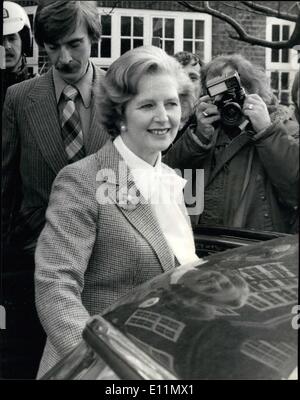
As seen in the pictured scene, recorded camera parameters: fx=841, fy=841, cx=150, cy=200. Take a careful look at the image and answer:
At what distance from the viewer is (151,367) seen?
175 centimetres

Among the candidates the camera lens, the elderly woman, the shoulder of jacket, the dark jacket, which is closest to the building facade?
the shoulder of jacket

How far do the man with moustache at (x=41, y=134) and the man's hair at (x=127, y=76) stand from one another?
44 centimetres

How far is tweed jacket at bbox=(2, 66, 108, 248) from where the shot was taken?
130 inches

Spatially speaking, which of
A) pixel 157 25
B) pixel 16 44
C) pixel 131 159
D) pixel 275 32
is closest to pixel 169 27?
pixel 157 25

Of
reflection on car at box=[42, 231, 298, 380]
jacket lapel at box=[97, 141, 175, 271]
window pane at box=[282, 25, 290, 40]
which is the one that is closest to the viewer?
reflection on car at box=[42, 231, 298, 380]

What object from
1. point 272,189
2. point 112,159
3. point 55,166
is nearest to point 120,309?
point 112,159

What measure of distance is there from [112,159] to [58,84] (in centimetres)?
84

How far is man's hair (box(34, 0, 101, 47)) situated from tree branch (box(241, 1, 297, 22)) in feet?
1.93

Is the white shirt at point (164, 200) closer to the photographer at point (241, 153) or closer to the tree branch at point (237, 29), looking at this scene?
the photographer at point (241, 153)

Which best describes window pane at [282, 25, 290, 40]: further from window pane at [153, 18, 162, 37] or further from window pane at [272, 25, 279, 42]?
window pane at [153, 18, 162, 37]

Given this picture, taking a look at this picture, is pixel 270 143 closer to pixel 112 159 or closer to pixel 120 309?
pixel 112 159

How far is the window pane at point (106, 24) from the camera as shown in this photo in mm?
3288

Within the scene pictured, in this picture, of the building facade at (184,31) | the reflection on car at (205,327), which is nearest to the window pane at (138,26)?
the building facade at (184,31)

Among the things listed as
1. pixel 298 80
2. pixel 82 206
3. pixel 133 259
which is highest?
pixel 298 80
